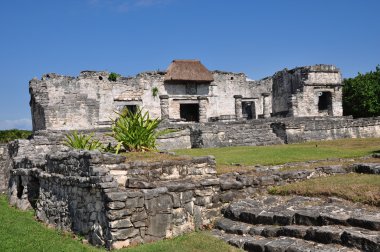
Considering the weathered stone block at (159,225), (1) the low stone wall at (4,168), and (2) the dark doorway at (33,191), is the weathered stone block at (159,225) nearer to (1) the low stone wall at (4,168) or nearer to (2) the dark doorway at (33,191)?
(2) the dark doorway at (33,191)

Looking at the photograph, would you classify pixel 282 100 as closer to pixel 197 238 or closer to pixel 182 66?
pixel 182 66

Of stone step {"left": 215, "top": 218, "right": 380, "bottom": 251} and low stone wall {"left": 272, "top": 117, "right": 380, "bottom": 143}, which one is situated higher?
low stone wall {"left": 272, "top": 117, "right": 380, "bottom": 143}

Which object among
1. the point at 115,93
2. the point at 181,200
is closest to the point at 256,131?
the point at 115,93

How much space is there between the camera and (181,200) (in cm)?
709

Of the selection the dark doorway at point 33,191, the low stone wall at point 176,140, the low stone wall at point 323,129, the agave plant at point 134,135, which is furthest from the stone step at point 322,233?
the low stone wall at point 323,129

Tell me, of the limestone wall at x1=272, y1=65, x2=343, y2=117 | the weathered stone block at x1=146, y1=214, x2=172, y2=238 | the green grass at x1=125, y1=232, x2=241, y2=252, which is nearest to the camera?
the green grass at x1=125, y1=232, x2=241, y2=252

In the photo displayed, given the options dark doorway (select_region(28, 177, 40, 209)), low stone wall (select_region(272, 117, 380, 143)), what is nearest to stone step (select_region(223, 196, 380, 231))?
dark doorway (select_region(28, 177, 40, 209))

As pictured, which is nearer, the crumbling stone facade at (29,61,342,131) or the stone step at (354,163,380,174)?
the stone step at (354,163,380,174)

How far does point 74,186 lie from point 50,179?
1.64m

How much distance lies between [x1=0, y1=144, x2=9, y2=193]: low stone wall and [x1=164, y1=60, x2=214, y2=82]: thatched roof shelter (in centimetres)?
1518

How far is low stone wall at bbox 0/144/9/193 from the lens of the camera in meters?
15.3

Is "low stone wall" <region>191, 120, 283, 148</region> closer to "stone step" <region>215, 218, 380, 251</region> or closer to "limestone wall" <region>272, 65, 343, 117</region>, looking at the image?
"limestone wall" <region>272, 65, 343, 117</region>

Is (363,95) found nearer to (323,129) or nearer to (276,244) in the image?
(323,129)

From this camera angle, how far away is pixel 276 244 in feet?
18.3
